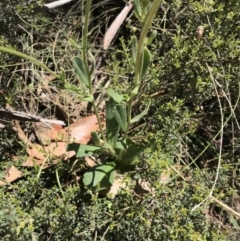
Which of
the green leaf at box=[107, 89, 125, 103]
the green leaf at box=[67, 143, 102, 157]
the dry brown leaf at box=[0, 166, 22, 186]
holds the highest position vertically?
the green leaf at box=[107, 89, 125, 103]

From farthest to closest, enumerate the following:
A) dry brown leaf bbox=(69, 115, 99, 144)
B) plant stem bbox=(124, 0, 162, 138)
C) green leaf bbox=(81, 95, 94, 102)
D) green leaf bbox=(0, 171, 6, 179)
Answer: dry brown leaf bbox=(69, 115, 99, 144) → green leaf bbox=(0, 171, 6, 179) → green leaf bbox=(81, 95, 94, 102) → plant stem bbox=(124, 0, 162, 138)

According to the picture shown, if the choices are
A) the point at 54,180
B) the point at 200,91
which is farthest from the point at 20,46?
the point at 200,91

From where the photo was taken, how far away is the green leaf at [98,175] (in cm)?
178

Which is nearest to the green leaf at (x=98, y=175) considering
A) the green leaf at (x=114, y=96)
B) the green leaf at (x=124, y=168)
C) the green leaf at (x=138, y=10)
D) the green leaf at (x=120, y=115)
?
the green leaf at (x=124, y=168)

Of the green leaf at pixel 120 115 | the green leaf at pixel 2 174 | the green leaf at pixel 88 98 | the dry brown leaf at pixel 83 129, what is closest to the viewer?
the green leaf at pixel 88 98

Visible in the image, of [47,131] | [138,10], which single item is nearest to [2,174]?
[47,131]

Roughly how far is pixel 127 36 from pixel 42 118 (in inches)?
24.9

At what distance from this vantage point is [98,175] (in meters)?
1.81

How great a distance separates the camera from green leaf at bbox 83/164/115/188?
70.1 inches

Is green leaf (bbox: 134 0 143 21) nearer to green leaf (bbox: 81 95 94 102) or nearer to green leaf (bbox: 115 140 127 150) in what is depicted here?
green leaf (bbox: 81 95 94 102)

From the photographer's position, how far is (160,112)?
1.94 meters

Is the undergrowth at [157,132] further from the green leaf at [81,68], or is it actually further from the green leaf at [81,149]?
the green leaf at [81,68]

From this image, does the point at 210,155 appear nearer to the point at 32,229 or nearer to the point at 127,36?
the point at 127,36

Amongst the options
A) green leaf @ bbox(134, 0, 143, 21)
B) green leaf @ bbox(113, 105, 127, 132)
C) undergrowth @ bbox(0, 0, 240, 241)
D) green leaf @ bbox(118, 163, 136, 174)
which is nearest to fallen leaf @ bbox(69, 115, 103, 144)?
undergrowth @ bbox(0, 0, 240, 241)
